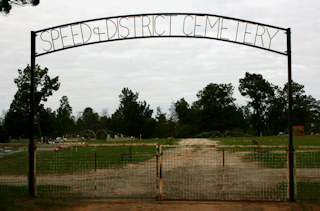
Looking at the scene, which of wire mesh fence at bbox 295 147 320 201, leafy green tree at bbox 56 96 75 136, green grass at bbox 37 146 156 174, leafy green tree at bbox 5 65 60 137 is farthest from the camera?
leafy green tree at bbox 56 96 75 136

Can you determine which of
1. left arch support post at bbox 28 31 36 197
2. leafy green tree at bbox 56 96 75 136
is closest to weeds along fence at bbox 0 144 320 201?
left arch support post at bbox 28 31 36 197

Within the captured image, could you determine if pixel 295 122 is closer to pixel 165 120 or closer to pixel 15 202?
pixel 165 120

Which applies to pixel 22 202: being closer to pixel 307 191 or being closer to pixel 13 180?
pixel 13 180

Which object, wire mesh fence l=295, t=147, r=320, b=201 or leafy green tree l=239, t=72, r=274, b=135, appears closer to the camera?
wire mesh fence l=295, t=147, r=320, b=201

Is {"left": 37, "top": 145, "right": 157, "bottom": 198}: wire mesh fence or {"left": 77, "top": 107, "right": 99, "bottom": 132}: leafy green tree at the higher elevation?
{"left": 77, "top": 107, "right": 99, "bottom": 132}: leafy green tree

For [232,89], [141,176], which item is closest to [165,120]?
[232,89]

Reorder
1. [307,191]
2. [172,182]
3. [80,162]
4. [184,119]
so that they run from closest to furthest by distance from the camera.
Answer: [307,191]
[172,182]
[80,162]
[184,119]

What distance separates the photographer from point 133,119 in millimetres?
101500

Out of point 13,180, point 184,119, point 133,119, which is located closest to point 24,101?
point 133,119

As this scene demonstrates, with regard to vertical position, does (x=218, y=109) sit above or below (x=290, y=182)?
above

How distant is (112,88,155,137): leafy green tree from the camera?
329ft

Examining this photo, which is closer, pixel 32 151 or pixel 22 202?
pixel 22 202

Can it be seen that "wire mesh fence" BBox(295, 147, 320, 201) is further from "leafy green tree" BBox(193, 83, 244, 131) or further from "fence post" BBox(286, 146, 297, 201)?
"leafy green tree" BBox(193, 83, 244, 131)

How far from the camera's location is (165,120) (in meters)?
114
